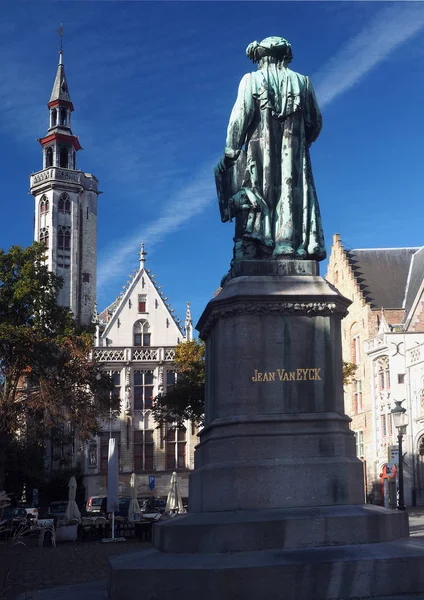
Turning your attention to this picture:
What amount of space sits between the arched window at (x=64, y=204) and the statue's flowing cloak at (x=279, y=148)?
2596 inches

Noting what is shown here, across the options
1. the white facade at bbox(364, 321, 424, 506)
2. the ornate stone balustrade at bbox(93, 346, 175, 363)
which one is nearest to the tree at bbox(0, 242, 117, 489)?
the white facade at bbox(364, 321, 424, 506)

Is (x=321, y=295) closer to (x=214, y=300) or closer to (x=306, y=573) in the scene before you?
(x=214, y=300)

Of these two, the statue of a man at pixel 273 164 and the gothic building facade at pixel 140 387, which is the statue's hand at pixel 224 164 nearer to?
the statue of a man at pixel 273 164

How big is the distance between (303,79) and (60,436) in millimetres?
24399

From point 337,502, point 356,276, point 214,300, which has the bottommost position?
point 337,502

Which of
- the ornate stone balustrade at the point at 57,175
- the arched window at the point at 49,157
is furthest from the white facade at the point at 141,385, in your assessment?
the arched window at the point at 49,157

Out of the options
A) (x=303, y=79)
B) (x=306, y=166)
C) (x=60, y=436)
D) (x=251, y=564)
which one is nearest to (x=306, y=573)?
(x=251, y=564)

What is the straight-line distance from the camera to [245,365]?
9.49m

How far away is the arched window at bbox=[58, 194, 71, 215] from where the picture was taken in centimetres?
7536

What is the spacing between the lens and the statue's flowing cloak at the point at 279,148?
35.3ft

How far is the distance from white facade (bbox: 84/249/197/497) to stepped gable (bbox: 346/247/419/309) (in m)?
14.2

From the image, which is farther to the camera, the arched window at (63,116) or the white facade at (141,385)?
the arched window at (63,116)

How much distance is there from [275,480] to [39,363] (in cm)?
2335

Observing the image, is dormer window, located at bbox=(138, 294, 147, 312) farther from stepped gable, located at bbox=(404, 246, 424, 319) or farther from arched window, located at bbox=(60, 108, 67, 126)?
arched window, located at bbox=(60, 108, 67, 126)
